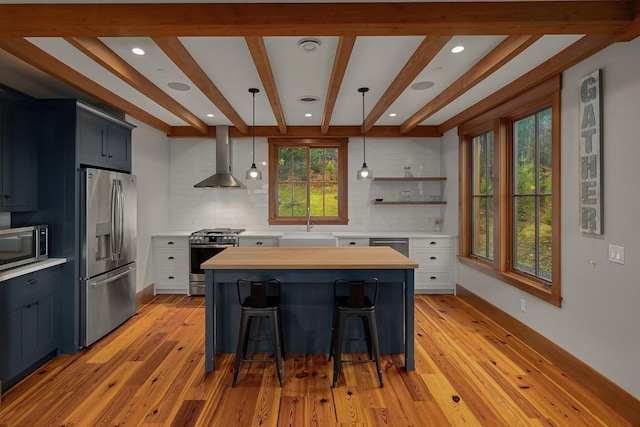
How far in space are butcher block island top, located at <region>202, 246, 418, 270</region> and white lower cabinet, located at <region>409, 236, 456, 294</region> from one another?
1.83 metres

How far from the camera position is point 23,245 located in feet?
9.66

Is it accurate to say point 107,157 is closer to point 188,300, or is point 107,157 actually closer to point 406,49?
point 188,300

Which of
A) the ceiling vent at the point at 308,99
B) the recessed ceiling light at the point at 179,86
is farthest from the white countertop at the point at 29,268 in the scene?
the ceiling vent at the point at 308,99

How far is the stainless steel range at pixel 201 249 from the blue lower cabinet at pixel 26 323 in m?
2.04

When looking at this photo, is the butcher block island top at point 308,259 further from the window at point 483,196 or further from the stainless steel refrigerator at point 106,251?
the window at point 483,196

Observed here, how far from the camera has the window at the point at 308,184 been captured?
19.8ft

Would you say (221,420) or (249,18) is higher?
(249,18)

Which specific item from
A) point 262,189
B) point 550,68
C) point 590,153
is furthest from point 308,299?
point 262,189

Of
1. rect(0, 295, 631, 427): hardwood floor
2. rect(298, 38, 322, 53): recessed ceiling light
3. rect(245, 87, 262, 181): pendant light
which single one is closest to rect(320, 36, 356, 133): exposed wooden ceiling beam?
rect(298, 38, 322, 53): recessed ceiling light

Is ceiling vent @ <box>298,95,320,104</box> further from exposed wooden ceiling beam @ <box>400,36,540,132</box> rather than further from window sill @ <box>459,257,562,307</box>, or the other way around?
window sill @ <box>459,257,562,307</box>

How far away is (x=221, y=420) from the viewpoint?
231 centimetres

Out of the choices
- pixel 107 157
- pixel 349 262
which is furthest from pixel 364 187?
pixel 107 157

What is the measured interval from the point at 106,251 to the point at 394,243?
3.78 m

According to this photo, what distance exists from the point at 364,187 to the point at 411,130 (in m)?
1.20
